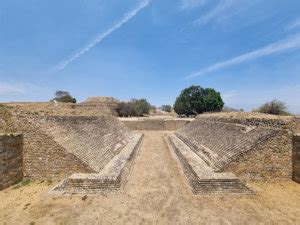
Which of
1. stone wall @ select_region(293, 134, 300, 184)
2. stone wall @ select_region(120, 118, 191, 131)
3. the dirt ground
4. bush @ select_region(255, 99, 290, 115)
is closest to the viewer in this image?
the dirt ground

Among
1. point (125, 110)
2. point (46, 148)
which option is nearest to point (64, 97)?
point (125, 110)

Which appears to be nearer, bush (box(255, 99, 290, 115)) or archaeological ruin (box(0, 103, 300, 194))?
archaeological ruin (box(0, 103, 300, 194))

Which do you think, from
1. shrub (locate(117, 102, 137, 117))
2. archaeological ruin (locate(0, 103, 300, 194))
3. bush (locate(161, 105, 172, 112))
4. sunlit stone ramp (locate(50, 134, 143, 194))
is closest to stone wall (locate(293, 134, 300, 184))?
archaeological ruin (locate(0, 103, 300, 194))

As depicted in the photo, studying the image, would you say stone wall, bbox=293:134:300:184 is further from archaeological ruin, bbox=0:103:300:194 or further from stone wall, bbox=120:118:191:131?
stone wall, bbox=120:118:191:131

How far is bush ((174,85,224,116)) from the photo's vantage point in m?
48.2

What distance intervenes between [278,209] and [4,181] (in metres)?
10.9

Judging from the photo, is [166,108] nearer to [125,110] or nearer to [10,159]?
[125,110]

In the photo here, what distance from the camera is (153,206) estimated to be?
22.5 feet

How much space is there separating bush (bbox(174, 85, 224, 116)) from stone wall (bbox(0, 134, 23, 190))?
44285 mm

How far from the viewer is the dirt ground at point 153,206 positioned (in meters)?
6.08

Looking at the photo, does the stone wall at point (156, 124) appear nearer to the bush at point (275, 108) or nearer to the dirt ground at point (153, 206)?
the bush at point (275, 108)

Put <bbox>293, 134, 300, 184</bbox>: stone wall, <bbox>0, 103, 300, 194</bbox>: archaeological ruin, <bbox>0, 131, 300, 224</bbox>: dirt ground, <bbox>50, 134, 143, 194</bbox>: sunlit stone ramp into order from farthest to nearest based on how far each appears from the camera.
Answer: <bbox>293, 134, 300, 184</bbox>: stone wall
<bbox>0, 103, 300, 194</bbox>: archaeological ruin
<bbox>50, 134, 143, 194</bbox>: sunlit stone ramp
<bbox>0, 131, 300, 224</bbox>: dirt ground

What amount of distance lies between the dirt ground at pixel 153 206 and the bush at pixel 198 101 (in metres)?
40.8

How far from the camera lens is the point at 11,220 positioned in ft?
19.9
